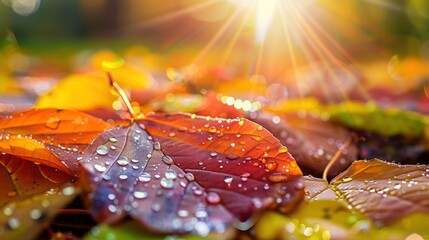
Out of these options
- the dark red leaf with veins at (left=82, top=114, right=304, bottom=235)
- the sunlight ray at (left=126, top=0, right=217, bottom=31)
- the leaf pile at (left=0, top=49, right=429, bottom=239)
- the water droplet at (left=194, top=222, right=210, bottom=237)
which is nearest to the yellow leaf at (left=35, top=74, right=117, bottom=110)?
the leaf pile at (left=0, top=49, right=429, bottom=239)

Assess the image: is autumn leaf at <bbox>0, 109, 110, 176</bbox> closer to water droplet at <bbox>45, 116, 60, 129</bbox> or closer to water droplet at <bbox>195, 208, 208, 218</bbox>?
water droplet at <bbox>45, 116, 60, 129</bbox>

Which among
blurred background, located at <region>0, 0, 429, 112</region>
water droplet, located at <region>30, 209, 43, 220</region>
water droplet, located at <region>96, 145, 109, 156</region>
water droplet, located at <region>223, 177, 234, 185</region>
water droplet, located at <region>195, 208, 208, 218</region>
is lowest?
blurred background, located at <region>0, 0, 429, 112</region>

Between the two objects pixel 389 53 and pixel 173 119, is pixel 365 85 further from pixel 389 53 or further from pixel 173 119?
pixel 389 53

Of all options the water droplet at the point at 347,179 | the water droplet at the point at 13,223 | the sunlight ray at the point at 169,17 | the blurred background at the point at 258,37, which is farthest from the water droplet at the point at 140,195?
the sunlight ray at the point at 169,17

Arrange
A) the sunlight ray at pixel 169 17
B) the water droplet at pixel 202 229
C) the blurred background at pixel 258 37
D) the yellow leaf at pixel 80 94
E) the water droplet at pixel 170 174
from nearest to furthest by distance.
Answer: the water droplet at pixel 202 229 → the water droplet at pixel 170 174 → the yellow leaf at pixel 80 94 → the blurred background at pixel 258 37 → the sunlight ray at pixel 169 17

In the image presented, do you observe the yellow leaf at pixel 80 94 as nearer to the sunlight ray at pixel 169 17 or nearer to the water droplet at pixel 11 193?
the water droplet at pixel 11 193

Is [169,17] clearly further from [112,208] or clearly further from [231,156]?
[112,208]
